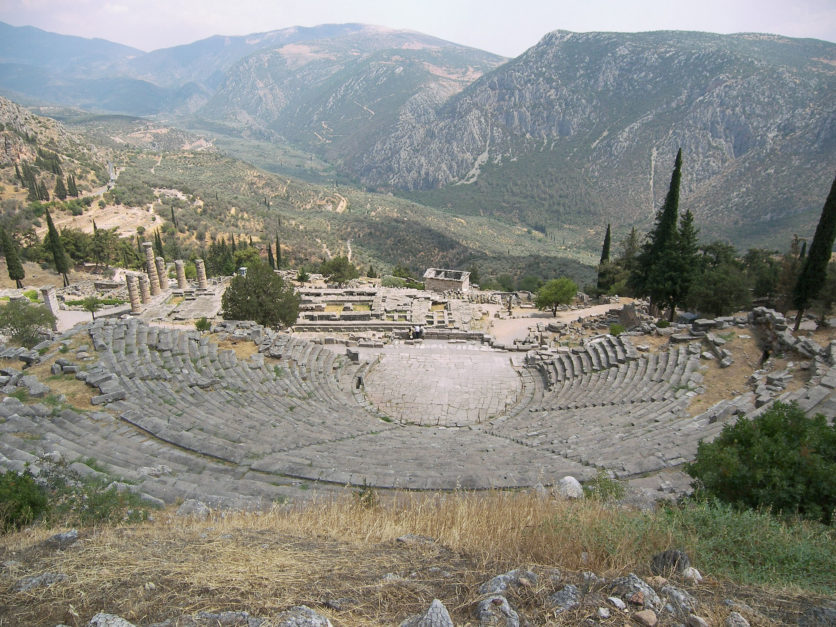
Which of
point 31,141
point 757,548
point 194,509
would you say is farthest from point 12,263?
point 757,548

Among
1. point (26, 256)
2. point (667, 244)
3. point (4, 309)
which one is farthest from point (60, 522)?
point (26, 256)

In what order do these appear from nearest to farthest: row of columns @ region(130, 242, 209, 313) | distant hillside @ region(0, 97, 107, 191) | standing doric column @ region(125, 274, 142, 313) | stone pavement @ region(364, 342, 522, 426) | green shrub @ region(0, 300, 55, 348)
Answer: stone pavement @ region(364, 342, 522, 426), green shrub @ region(0, 300, 55, 348), standing doric column @ region(125, 274, 142, 313), row of columns @ region(130, 242, 209, 313), distant hillside @ region(0, 97, 107, 191)

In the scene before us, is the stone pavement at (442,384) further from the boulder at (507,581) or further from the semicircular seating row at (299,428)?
the boulder at (507,581)

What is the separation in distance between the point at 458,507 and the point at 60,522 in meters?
5.83

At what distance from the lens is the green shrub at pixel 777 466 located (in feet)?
22.8

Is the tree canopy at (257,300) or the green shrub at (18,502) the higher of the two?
the green shrub at (18,502)

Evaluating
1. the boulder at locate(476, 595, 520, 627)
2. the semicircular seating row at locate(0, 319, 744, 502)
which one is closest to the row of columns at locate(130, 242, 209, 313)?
the semicircular seating row at locate(0, 319, 744, 502)

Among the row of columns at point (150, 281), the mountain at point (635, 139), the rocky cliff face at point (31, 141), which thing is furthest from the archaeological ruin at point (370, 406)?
the mountain at point (635, 139)

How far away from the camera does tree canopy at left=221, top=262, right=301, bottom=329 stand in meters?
24.4

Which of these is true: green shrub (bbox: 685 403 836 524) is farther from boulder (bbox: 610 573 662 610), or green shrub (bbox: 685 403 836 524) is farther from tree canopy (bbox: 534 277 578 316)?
tree canopy (bbox: 534 277 578 316)

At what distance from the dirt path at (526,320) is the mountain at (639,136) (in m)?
69.4

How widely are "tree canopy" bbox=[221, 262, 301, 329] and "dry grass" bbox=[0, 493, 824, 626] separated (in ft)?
60.1

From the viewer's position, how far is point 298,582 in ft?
15.6

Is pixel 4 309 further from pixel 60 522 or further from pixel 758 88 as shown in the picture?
pixel 758 88
